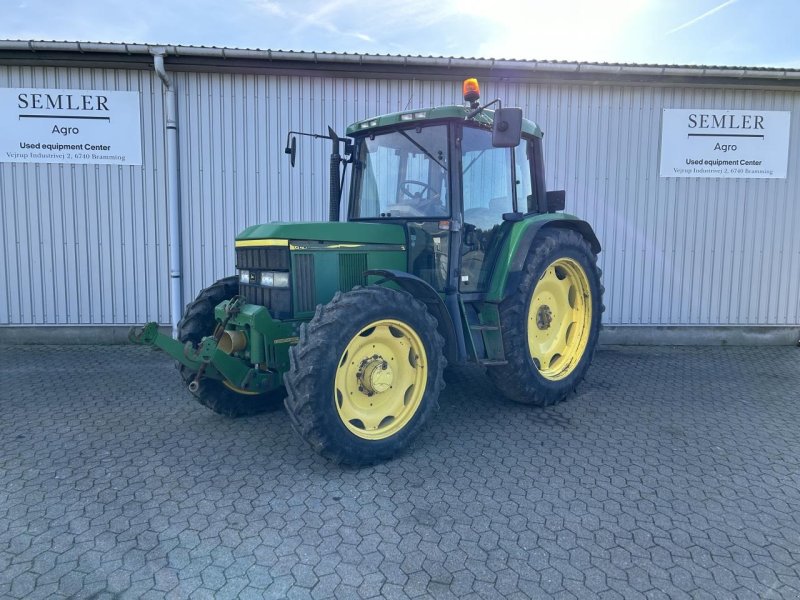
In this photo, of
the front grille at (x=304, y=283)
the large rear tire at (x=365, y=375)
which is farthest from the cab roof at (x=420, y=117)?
the large rear tire at (x=365, y=375)

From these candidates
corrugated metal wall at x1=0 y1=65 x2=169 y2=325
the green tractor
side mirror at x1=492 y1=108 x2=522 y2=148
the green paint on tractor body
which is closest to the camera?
the green tractor

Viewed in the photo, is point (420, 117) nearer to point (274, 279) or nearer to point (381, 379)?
point (274, 279)

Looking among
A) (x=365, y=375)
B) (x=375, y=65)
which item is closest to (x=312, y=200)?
(x=375, y=65)

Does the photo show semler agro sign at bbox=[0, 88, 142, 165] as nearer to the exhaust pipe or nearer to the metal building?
the metal building

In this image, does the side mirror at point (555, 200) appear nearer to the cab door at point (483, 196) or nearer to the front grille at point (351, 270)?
the cab door at point (483, 196)

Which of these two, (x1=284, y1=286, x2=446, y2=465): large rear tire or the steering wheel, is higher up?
the steering wheel

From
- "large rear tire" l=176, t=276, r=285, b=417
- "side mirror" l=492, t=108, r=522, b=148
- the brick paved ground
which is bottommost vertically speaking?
the brick paved ground

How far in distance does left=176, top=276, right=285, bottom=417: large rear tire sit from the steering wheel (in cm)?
159

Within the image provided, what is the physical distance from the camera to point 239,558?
2.42m

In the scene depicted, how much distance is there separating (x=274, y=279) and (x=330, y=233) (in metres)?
0.49

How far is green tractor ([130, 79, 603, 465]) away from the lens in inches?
128

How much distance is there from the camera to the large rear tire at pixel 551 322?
417 cm

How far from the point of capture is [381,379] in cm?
338

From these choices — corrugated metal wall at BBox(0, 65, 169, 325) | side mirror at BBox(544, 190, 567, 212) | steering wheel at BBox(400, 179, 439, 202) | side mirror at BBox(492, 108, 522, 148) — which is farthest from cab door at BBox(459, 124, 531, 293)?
corrugated metal wall at BBox(0, 65, 169, 325)
